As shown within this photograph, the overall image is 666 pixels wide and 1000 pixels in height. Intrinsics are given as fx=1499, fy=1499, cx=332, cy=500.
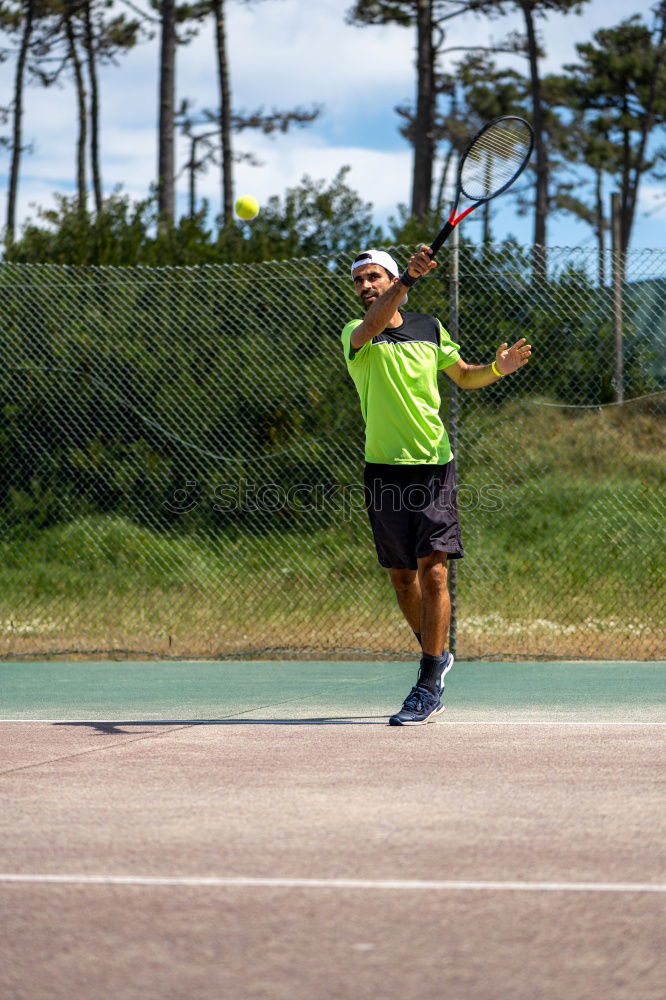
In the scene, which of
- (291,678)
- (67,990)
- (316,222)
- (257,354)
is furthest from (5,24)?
(67,990)

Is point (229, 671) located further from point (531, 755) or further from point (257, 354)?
point (531, 755)

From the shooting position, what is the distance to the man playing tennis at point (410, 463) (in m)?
6.34

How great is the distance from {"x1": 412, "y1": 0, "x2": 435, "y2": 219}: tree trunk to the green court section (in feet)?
49.4

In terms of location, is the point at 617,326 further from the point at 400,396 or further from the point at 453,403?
the point at 400,396

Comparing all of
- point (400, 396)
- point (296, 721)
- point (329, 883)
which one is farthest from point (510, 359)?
point (329, 883)

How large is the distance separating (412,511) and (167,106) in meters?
14.6

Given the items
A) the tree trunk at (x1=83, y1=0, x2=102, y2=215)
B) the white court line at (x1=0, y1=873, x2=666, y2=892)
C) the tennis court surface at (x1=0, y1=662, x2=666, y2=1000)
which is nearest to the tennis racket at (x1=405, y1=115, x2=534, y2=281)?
the tennis court surface at (x1=0, y1=662, x2=666, y2=1000)

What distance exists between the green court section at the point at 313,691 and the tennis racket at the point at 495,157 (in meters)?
2.34

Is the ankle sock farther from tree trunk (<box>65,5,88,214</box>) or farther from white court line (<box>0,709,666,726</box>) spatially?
tree trunk (<box>65,5,88,214</box>)

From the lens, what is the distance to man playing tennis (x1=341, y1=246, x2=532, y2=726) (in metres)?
6.34

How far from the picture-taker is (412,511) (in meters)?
6.36

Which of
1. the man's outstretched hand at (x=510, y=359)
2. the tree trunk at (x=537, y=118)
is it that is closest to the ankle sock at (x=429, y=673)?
the man's outstretched hand at (x=510, y=359)

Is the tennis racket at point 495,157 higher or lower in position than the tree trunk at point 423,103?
lower

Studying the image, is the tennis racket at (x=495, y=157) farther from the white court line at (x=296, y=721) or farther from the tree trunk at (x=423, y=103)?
the tree trunk at (x=423, y=103)
